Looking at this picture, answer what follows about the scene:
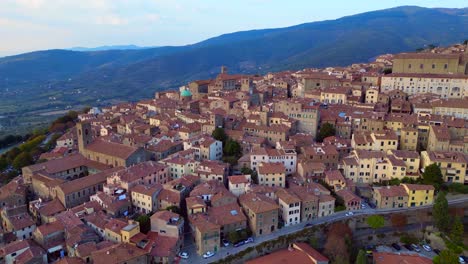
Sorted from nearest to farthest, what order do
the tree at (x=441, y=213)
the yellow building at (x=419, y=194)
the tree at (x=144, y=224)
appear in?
the tree at (x=144, y=224), the tree at (x=441, y=213), the yellow building at (x=419, y=194)

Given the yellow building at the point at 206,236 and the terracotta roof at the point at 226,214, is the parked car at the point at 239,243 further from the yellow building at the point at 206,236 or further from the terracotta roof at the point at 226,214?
the terracotta roof at the point at 226,214

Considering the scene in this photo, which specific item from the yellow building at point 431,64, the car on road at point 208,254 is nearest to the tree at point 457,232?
the car on road at point 208,254

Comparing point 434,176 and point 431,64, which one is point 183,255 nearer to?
point 434,176

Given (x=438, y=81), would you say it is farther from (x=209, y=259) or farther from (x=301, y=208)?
(x=209, y=259)

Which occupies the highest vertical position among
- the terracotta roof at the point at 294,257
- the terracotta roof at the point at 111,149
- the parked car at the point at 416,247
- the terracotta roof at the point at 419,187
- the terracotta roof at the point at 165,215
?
the terracotta roof at the point at 111,149

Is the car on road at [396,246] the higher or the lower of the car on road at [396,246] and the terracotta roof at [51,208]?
the lower

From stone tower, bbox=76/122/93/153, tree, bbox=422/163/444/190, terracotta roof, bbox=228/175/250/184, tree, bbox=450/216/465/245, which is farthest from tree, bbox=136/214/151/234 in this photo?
tree, bbox=422/163/444/190

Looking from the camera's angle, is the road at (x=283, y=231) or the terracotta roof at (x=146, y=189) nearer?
the road at (x=283, y=231)

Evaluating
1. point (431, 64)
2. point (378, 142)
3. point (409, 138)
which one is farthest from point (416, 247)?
point (431, 64)
